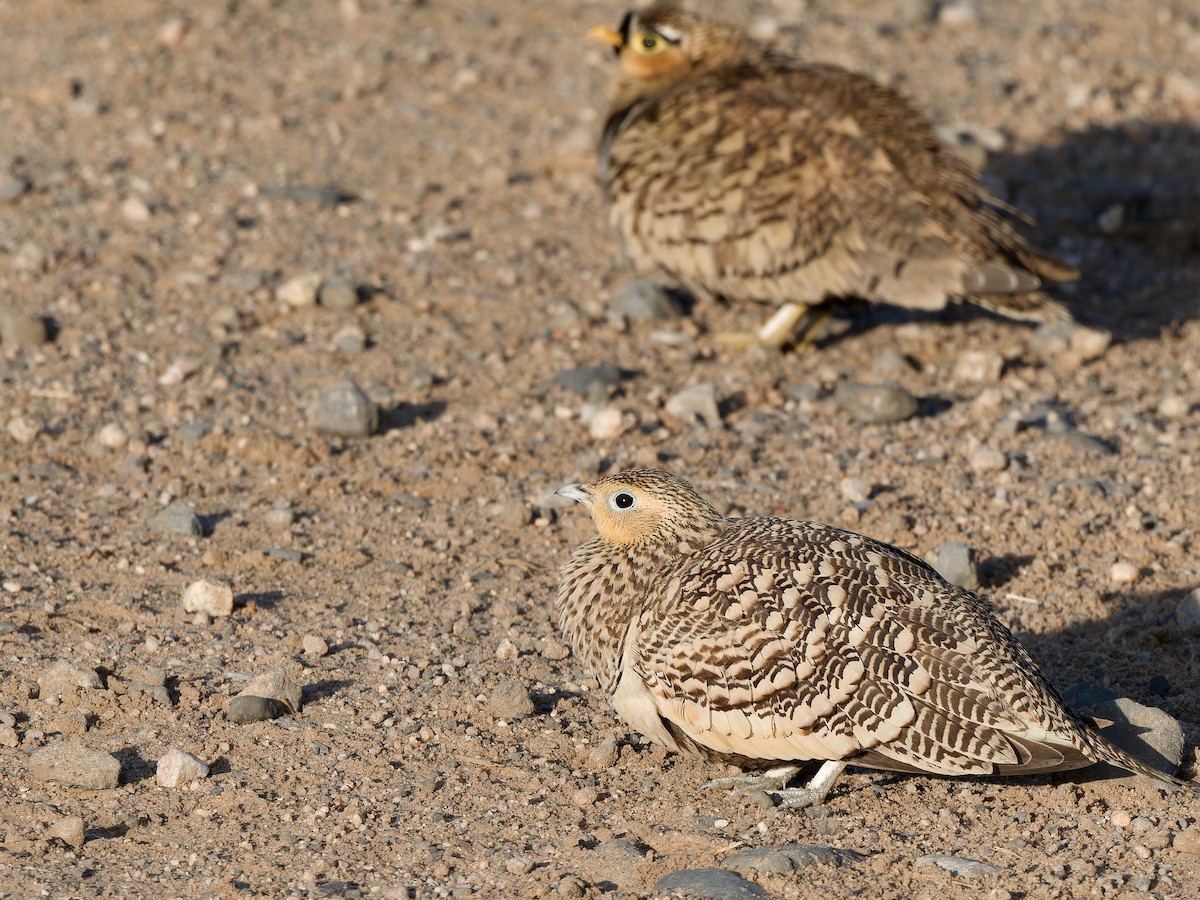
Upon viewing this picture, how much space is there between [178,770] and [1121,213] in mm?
6359

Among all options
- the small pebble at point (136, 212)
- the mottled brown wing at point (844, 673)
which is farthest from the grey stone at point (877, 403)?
the small pebble at point (136, 212)

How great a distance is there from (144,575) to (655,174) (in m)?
3.17

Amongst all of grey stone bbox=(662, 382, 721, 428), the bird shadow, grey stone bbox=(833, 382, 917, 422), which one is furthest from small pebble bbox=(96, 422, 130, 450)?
the bird shadow

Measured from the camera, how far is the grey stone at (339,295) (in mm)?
7199

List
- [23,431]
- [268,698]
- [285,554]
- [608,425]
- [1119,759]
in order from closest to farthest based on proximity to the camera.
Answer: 1. [1119,759]
2. [268,698]
3. [285,554]
4. [23,431]
5. [608,425]

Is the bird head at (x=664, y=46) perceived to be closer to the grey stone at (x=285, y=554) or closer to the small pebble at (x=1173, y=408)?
the small pebble at (x=1173, y=408)

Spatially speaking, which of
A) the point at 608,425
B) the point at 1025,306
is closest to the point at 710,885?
the point at 608,425

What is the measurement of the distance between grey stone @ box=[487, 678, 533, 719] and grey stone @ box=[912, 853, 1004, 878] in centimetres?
129

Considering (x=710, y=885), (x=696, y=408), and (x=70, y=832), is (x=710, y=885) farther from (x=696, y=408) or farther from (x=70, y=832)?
(x=696, y=408)

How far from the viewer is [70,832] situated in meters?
3.94

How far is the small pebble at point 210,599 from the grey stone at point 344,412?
4.26 ft

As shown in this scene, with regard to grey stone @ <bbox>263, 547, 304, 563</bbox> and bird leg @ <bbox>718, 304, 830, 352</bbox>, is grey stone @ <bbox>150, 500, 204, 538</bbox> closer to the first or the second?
grey stone @ <bbox>263, 547, 304, 563</bbox>

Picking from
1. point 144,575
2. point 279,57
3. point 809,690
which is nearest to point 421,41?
point 279,57

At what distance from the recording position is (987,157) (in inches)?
353
